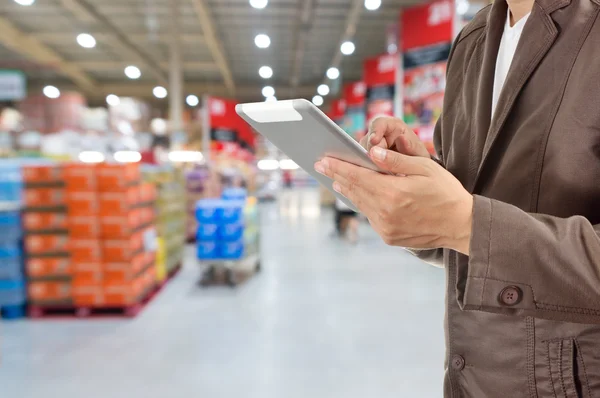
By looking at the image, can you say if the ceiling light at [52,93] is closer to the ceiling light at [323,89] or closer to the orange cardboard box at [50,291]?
the ceiling light at [323,89]

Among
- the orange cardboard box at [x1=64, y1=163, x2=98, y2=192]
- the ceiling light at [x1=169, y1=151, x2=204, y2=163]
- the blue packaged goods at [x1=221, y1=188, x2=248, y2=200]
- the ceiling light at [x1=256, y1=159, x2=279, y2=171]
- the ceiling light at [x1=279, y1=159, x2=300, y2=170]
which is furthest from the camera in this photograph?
the ceiling light at [x1=279, y1=159, x2=300, y2=170]

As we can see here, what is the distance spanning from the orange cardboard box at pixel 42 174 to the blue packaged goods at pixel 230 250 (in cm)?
200

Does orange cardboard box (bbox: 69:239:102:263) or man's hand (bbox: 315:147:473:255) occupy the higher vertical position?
man's hand (bbox: 315:147:473:255)

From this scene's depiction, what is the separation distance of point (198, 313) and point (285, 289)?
4.18 ft

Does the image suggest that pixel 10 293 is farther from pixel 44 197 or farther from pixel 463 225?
pixel 463 225

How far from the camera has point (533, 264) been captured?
63cm

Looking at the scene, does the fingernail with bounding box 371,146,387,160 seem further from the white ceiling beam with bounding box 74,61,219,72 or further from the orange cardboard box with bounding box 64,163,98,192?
the white ceiling beam with bounding box 74,61,219,72

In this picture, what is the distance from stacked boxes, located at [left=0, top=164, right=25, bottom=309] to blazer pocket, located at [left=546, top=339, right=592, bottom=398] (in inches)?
194

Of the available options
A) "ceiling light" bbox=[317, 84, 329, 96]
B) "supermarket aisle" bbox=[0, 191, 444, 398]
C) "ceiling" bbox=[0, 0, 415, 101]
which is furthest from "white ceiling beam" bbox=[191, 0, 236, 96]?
"supermarket aisle" bbox=[0, 191, 444, 398]

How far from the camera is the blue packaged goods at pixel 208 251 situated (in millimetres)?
5535

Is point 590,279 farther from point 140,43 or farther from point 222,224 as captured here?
point 140,43

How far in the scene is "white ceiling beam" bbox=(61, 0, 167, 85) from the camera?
441 inches

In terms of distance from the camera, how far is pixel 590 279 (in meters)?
0.61

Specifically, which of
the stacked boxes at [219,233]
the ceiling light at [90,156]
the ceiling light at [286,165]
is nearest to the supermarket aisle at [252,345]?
the stacked boxes at [219,233]
